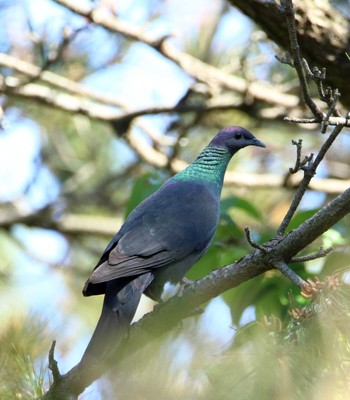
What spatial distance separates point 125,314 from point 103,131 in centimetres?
447

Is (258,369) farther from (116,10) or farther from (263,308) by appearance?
(116,10)

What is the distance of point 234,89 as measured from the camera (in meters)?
5.33

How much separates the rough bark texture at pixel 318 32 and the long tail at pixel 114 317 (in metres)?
1.28

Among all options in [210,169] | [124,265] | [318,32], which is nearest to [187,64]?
[210,169]

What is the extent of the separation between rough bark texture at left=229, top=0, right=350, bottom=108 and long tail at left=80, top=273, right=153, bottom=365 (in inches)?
50.3

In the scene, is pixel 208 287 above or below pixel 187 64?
above

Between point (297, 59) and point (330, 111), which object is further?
point (297, 59)

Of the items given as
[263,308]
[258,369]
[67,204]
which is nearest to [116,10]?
[67,204]

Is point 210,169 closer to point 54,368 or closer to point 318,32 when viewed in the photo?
point 318,32

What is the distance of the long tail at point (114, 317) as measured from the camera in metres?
3.18

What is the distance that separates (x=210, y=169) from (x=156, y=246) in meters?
0.80

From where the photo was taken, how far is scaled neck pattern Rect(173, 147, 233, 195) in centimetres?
434

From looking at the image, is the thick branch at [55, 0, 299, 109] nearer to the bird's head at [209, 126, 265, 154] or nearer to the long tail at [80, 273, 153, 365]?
the bird's head at [209, 126, 265, 154]

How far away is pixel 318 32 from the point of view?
380cm
